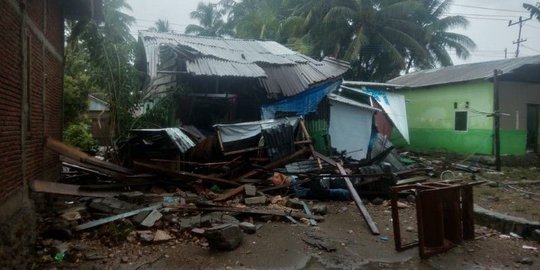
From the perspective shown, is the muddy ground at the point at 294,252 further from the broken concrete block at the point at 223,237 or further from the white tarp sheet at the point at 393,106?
the white tarp sheet at the point at 393,106

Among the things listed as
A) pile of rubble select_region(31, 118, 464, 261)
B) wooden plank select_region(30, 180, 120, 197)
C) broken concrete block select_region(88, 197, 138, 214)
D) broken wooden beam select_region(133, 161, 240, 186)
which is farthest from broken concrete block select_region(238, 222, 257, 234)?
wooden plank select_region(30, 180, 120, 197)

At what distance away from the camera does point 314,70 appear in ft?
43.0

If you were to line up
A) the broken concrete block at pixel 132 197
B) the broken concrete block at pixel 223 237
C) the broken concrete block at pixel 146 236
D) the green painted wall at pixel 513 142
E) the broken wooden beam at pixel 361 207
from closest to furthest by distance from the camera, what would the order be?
the broken concrete block at pixel 223 237, the broken concrete block at pixel 146 236, the broken wooden beam at pixel 361 207, the broken concrete block at pixel 132 197, the green painted wall at pixel 513 142

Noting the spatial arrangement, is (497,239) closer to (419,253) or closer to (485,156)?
(419,253)

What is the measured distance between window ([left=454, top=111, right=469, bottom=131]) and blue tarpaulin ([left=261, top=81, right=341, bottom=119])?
768cm

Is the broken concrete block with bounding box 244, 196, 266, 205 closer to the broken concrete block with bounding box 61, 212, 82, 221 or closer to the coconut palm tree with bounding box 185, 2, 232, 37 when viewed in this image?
the broken concrete block with bounding box 61, 212, 82, 221

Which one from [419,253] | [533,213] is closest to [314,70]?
[533,213]

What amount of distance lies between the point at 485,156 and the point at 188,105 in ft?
39.2

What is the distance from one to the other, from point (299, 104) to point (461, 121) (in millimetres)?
8751

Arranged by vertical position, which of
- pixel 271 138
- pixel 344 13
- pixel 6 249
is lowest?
pixel 6 249

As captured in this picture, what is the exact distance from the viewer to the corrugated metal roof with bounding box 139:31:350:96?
11023 millimetres

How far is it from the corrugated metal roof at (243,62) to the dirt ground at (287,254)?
6.03m

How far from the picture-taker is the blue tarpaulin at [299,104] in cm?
1172

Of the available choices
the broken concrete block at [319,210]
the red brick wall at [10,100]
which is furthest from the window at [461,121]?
the red brick wall at [10,100]
